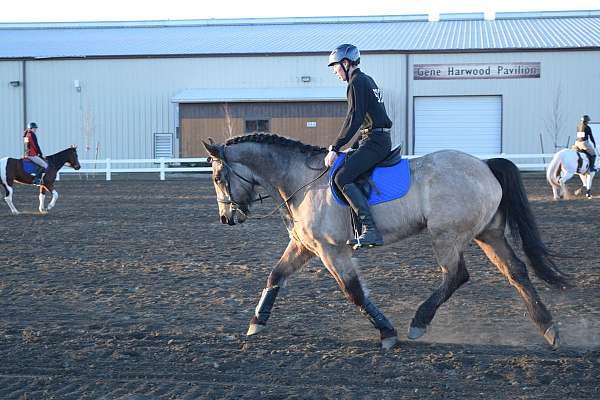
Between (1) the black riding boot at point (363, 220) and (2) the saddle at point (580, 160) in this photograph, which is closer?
(1) the black riding boot at point (363, 220)

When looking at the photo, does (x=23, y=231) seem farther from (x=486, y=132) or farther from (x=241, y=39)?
(x=241, y=39)

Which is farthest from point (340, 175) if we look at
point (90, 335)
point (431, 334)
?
point (90, 335)

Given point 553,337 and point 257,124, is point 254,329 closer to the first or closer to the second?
point 553,337

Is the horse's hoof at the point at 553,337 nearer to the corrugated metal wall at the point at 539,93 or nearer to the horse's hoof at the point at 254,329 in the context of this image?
the horse's hoof at the point at 254,329

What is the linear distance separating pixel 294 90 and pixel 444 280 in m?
35.0

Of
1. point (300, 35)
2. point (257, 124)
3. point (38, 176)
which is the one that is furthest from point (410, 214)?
point (300, 35)

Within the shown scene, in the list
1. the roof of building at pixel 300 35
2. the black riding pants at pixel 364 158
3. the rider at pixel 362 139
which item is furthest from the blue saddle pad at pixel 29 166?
the roof of building at pixel 300 35

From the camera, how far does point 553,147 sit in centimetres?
3928

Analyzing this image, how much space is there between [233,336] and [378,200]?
70.9 inches

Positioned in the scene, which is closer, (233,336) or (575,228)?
(233,336)

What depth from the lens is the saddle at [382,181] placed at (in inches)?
266

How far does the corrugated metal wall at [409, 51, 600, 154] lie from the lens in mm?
38969

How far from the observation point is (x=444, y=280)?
21.8ft

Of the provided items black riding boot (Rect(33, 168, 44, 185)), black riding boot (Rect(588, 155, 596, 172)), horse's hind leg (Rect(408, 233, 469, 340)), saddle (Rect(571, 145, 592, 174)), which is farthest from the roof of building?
horse's hind leg (Rect(408, 233, 469, 340))
